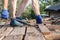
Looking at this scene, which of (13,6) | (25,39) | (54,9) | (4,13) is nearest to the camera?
(25,39)

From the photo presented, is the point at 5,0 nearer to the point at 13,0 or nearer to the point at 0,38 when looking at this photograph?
the point at 13,0

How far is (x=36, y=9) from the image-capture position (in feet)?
13.7

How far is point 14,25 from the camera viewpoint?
3.98 meters

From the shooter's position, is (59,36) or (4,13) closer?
(59,36)

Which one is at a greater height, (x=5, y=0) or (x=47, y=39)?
Result: (x=5, y=0)

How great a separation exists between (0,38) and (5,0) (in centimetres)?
213

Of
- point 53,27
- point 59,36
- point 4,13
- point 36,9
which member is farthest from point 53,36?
point 4,13

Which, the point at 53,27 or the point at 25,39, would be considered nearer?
the point at 25,39

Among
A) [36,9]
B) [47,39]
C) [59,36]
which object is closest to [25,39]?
[47,39]

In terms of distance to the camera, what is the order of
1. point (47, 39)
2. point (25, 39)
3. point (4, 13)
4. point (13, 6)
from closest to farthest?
point (25, 39) < point (47, 39) < point (13, 6) < point (4, 13)

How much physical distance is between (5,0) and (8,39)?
2.17 meters

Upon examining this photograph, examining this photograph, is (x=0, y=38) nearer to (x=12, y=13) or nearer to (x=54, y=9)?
(x=12, y=13)

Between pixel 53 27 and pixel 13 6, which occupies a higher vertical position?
pixel 13 6

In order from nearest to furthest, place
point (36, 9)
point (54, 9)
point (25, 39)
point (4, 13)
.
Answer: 1. point (25, 39)
2. point (36, 9)
3. point (4, 13)
4. point (54, 9)
